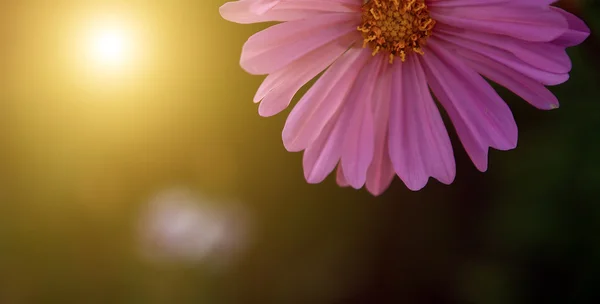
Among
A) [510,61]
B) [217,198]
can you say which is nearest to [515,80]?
[510,61]

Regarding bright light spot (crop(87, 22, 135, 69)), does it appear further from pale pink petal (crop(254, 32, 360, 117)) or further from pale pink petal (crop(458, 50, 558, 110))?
pale pink petal (crop(458, 50, 558, 110))

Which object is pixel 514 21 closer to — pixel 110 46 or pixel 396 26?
pixel 396 26

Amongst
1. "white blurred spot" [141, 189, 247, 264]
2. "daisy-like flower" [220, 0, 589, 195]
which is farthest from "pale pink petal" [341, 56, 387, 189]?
"white blurred spot" [141, 189, 247, 264]

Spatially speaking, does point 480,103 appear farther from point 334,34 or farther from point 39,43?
point 39,43

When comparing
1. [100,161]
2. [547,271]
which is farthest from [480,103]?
[100,161]

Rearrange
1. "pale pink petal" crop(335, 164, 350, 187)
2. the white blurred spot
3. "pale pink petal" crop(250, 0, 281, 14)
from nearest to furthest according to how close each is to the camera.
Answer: "pale pink petal" crop(250, 0, 281, 14) → "pale pink petal" crop(335, 164, 350, 187) → the white blurred spot

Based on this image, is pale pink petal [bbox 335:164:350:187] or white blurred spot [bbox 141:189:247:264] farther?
white blurred spot [bbox 141:189:247:264]

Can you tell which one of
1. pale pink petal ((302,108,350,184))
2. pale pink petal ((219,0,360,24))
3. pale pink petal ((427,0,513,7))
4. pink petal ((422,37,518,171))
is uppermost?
pale pink petal ((427,0,513,7))
